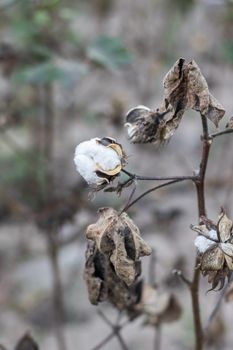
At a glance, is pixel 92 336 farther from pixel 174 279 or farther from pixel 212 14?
pixel 212 14

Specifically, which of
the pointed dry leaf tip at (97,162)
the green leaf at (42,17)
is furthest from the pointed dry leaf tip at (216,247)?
the green leaf at (42,17)

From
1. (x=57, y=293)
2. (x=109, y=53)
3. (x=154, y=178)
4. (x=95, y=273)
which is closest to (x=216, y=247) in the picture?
(x=154, y=178)

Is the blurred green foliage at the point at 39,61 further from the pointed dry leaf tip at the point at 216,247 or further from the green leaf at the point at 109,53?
the pointed dry leaf tip at the point at 216,247

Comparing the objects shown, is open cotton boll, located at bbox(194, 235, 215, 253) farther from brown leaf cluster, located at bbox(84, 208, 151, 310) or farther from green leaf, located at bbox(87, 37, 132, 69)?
green leaf, located at bbox(87, 37, 132, 69)

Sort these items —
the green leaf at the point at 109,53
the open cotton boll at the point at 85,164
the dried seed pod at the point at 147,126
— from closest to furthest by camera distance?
the open cotton boll at the point at 85,164, the dried seed pod at the point at 147,126, the green leaf at the point at 109,53

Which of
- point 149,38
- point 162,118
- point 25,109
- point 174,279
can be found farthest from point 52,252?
point 149,38

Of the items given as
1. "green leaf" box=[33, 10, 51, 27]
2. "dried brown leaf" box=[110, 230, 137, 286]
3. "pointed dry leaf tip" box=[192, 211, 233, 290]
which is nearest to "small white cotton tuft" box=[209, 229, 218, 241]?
"pointed dry leaf tip" box=[192, 211, 233, 290]
